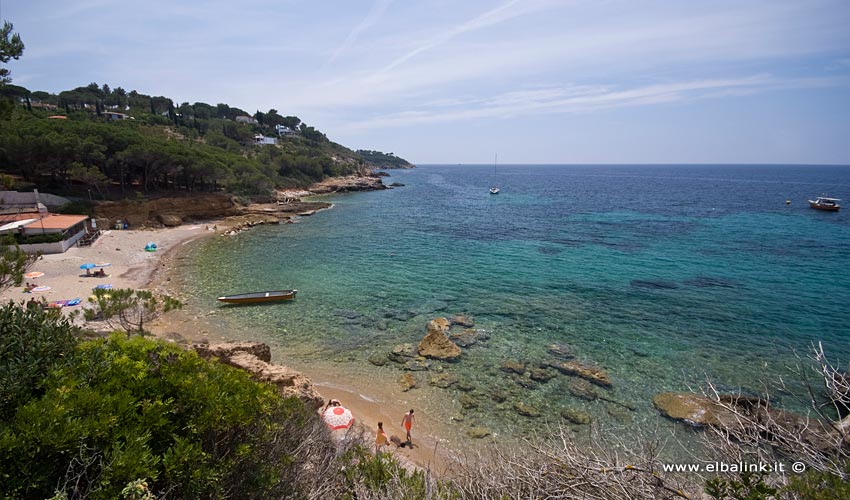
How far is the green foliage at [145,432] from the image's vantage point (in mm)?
4320

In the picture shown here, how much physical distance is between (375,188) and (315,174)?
1547cm

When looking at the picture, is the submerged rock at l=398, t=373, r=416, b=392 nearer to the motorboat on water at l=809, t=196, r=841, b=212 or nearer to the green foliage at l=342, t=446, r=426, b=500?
the green foliage at l=342, t=446, r=426, b=500

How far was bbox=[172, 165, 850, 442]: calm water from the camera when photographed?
54.9 feet

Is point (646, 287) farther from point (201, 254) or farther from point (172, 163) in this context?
point (172, 163)

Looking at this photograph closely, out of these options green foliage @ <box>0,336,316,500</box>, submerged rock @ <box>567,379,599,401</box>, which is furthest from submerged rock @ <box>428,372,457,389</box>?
green foliage @ <box>0,336,316,500</box>

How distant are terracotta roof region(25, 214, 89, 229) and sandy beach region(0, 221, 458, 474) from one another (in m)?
2.05

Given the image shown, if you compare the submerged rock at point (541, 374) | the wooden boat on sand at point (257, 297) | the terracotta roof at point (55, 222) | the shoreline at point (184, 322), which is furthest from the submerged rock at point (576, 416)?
the terracotta roof at point (55, 222)

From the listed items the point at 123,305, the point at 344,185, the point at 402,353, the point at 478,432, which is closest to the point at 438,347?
the point at 402,353

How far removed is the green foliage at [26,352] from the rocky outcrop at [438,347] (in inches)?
537

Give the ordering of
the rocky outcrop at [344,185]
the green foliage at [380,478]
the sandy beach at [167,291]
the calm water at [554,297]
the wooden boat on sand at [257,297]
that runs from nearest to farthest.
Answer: the green foliage at [380,478], the sandy beach at [167,291], the calm water at [554,297], the wooden boat on sand at [257,297], the rocky outcrop at [344,185]

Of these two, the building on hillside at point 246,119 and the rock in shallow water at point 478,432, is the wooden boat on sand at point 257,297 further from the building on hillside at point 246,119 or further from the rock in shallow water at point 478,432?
the building on hillside at point 246,119

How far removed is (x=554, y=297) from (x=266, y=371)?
1857cm

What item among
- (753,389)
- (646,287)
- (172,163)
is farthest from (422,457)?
(172,163)

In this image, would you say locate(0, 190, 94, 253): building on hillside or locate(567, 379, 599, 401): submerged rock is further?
locate(0, 190, 94, 253): building on hillside
